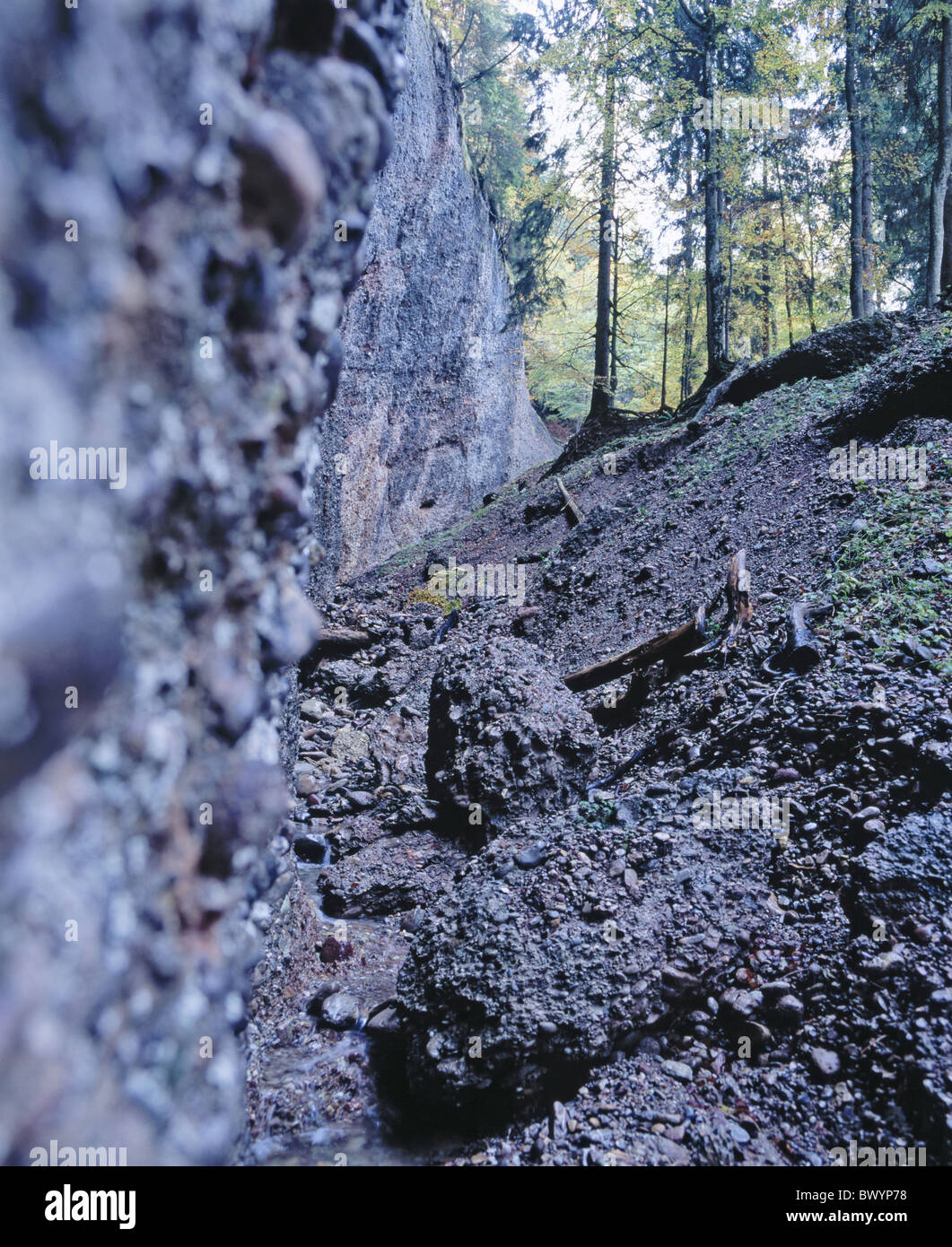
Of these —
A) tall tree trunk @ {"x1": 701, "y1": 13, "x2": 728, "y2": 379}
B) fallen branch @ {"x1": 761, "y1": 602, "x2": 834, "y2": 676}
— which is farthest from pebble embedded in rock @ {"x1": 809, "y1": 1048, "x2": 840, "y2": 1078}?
tall tree trunk @ {"x1": 701, "y1": 13, "x2": 728, "y2": 379}


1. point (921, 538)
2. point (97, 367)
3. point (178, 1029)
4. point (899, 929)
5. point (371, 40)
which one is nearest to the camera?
point (97, 367)

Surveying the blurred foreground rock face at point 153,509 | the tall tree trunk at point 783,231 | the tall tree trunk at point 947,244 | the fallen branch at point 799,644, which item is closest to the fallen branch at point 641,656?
the fallen branch at point 799,644

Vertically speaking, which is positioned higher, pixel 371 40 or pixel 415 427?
pixel 415 427

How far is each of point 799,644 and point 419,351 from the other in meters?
11.0

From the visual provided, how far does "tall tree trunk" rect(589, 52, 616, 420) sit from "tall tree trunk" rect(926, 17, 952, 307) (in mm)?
5278

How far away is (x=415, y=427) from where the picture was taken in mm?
13891

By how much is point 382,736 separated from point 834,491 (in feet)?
16.2

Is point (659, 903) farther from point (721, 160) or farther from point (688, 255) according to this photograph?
point (688, 255)

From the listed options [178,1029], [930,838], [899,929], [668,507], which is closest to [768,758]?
[930,838]

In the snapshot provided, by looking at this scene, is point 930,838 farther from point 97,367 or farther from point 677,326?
point 677,326

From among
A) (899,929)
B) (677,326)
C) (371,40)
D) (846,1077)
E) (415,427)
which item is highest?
(677,326)

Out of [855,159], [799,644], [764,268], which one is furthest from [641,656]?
[764,268]

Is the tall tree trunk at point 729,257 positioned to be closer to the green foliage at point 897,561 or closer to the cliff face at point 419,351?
the cliff face at point 419,351

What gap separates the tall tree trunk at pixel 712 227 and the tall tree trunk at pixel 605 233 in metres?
1.60
